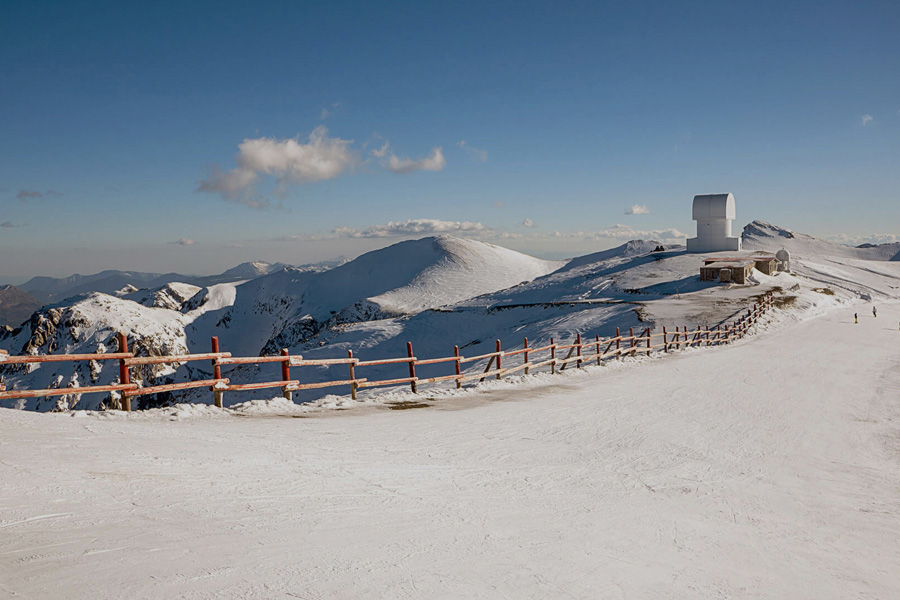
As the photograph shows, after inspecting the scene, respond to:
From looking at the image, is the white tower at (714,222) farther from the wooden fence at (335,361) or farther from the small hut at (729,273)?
the wooden fence at (335,361)

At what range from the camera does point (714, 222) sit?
270 ft

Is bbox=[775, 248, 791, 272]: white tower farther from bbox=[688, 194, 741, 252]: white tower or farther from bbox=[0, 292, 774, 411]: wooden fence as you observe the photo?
bbox=[0, 292, 774, 411]: wooden fence

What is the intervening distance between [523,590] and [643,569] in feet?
5.46

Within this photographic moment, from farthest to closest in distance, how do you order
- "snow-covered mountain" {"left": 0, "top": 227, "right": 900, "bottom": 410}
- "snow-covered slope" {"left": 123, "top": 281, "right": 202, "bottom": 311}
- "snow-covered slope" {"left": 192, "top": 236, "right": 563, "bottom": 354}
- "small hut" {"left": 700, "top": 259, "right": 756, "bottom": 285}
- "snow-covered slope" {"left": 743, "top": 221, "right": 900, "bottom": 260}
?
"snow-covered slope" {"left": 123, "top": 281, "right": 202, "bottom": 311}, "snow-covered slope" {"left": 743, "top": 221, "right": 900, "bottom": 260}, "snow-covered slope" {"left": 192, "top": 236, "right": 563, "bottom": 354}, "small hut" {"left": 700, "top": 259, "right": 756, "bottom": 285}, "snow-covered mountain" {"left": 0, "top": 227, "right": 900, "bottom": 410}

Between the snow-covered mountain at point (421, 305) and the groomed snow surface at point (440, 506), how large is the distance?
26481 mm

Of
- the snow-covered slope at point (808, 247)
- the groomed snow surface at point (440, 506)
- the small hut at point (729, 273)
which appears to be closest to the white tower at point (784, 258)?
the small hut at point (729, 273)

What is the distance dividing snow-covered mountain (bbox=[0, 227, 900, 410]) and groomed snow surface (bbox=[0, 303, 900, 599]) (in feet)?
86.9

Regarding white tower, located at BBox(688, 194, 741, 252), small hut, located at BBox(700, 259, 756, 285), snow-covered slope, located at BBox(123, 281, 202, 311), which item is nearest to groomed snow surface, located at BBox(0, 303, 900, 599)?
small hut, located at BBox(700, 259, 756, 285)

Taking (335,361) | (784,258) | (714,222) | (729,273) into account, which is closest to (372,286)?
(714,222)

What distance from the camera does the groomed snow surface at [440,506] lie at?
5043 millimetres

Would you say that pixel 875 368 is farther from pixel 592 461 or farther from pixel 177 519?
pixel 177 519

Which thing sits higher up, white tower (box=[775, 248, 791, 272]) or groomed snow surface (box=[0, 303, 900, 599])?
white tower (box=[775, 248, 791, 272])

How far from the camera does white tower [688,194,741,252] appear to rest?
8075 cm

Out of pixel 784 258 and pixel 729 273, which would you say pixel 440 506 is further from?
pixel 784 258
